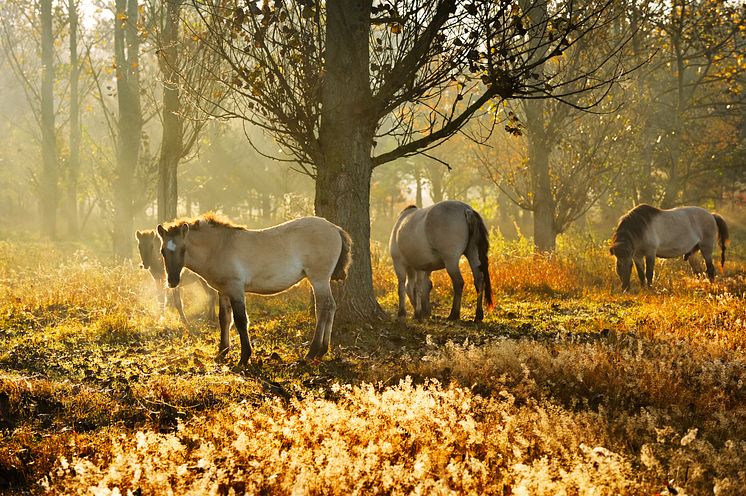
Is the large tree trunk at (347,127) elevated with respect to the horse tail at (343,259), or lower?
elevated

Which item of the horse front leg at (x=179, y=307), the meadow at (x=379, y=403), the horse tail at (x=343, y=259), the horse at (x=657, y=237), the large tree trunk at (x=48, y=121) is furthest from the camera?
the large tree trunk at (x=48, y=121)

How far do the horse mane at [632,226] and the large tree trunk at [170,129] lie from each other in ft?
34.3

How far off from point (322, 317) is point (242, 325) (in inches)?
42.0

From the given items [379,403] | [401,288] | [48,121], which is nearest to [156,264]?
[401,288]

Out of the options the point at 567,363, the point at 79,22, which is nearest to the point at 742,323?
the point at 567,363

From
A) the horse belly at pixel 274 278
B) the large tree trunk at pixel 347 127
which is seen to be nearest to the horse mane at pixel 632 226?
the large tree trunk at pixel 347 127

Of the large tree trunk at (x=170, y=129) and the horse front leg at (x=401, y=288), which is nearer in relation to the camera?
the horse front leg at (x=401, y=288)

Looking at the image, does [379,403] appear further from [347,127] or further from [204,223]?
[347,127]

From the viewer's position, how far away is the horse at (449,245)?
1098cm

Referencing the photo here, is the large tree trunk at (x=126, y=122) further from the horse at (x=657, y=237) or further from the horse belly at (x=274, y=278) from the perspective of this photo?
the horse at (x=657, y=237)

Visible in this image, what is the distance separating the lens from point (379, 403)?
4.96m

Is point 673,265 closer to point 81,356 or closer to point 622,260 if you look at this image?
point 622,260

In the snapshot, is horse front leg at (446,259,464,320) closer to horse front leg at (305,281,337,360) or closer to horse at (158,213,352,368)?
horse at (158,213,352,368)

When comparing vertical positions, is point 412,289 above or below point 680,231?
below
